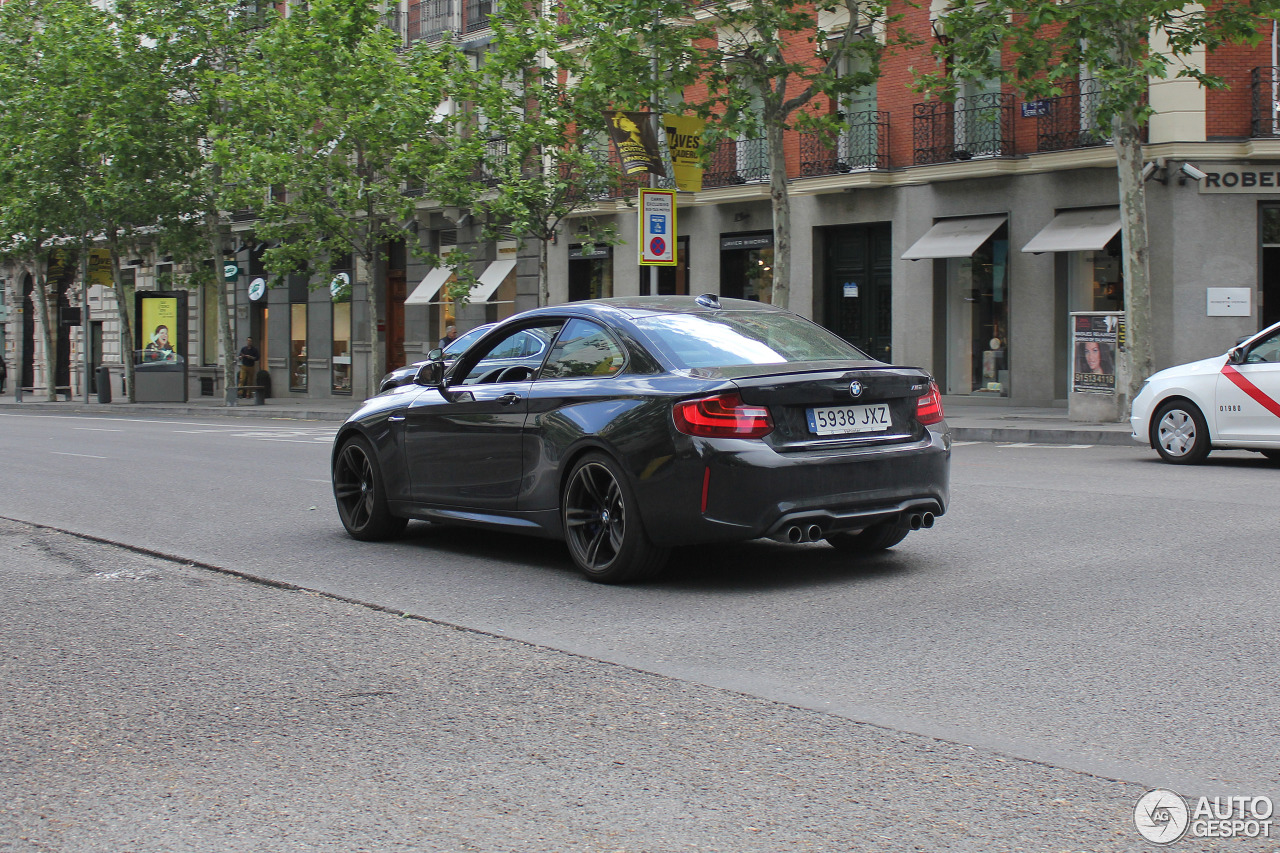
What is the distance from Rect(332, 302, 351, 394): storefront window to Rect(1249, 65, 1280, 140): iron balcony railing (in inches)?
1014

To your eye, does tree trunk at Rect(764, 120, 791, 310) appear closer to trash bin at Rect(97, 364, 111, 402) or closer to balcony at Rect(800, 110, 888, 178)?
balcony at Rect(800, 110, 888, 178)

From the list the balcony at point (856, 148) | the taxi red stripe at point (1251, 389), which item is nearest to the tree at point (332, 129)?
the balcony at point (856, 148)

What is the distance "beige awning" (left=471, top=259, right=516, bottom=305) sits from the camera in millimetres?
37125

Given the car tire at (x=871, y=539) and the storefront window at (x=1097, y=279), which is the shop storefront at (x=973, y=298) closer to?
the storefront window at (x=1097, y=279)

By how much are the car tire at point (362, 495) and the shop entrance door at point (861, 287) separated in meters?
21.0

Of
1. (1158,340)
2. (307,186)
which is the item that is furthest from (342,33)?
(1158,340)

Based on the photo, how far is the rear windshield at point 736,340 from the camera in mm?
7160

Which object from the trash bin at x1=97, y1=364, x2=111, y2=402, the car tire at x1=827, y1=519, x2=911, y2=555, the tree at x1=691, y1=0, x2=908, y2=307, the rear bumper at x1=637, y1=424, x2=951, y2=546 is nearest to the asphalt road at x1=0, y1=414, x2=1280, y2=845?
the car tire at x1=827, y1=519, x2=911, y2=555

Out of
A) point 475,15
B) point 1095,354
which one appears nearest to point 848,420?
point 1095,354

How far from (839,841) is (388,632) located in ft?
10.1

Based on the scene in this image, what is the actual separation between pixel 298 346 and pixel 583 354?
1484 inches

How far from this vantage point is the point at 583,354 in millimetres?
7578

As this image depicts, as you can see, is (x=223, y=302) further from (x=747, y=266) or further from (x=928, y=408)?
(x=928, y=408)

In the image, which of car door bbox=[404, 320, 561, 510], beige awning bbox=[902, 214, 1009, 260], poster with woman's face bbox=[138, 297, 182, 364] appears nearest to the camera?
car door bbox=[404, 320, 561, 510]
